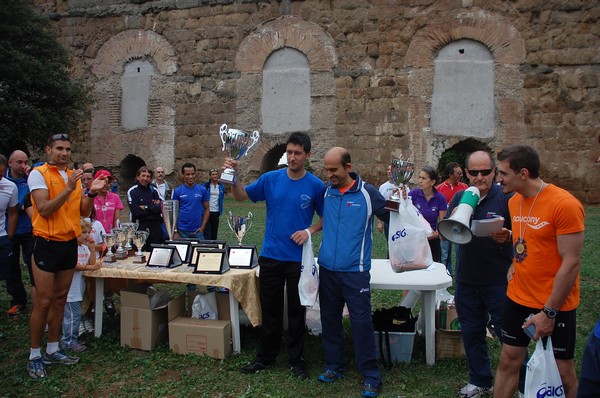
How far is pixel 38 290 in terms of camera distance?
380 cm

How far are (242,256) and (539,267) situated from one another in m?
2.67

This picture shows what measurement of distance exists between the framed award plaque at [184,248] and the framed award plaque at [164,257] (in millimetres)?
118

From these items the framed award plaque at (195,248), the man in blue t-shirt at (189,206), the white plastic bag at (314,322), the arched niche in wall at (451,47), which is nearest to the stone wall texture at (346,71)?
the arched niche in wall at (451,47)

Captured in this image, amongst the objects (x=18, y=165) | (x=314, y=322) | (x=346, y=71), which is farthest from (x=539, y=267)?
(x=346, y=71)

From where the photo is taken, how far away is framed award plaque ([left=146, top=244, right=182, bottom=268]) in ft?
14.7

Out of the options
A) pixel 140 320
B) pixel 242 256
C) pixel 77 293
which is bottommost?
pixel 140 320

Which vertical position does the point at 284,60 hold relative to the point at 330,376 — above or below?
above

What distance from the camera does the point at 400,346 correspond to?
164 inches

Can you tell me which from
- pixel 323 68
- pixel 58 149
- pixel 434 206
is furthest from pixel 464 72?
pixel 58 149

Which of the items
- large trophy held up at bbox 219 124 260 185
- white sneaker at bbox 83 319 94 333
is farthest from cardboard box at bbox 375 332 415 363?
white sneaker at bbox 83 319 94 333

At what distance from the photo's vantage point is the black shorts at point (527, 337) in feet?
8.70

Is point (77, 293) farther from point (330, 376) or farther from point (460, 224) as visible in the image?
point (460, 224)

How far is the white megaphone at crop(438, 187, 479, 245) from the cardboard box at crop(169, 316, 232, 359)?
7.35 ft

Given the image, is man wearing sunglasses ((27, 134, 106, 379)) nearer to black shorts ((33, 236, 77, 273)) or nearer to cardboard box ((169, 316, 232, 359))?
black shorts ((33, 236, 77, 273))
